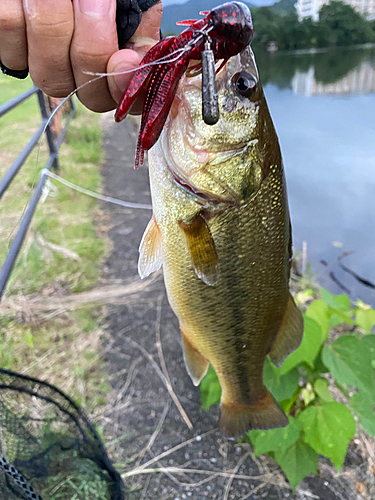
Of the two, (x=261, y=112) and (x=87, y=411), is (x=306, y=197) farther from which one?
(x=261, y=112)

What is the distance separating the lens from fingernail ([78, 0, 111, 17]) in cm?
74

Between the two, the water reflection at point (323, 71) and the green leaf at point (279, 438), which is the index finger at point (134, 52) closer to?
the green leaf at point (279, 438)

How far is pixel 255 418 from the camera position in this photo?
4.95 ft

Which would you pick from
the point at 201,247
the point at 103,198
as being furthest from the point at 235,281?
the point at 103,198

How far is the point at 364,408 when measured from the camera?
164 centimetres

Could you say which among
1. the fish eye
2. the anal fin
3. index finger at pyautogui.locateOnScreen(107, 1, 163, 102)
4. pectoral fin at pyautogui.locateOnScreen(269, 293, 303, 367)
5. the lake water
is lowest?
the lake water

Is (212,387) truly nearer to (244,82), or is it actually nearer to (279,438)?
(279,438)

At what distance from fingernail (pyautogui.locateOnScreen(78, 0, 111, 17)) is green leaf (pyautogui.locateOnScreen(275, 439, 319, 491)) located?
1868mm

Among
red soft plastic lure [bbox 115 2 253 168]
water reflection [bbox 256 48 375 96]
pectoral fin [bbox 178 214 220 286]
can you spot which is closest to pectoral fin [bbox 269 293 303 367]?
pectoral fin [bbox 178 214 220 286]

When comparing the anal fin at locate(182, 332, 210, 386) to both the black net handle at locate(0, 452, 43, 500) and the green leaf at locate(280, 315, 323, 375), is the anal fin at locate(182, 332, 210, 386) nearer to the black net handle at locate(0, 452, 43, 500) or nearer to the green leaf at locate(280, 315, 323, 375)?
the green leaf at locate(280, 315, 323, 375)

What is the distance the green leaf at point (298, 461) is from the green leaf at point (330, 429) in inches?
3.8

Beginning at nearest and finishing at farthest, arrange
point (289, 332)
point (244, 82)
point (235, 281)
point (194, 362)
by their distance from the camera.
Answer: point (244, 82), point (235, 281), point (289, 332), point (194, 362)

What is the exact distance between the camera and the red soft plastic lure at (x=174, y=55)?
0.68 meters

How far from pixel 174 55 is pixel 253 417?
53.4 inches
